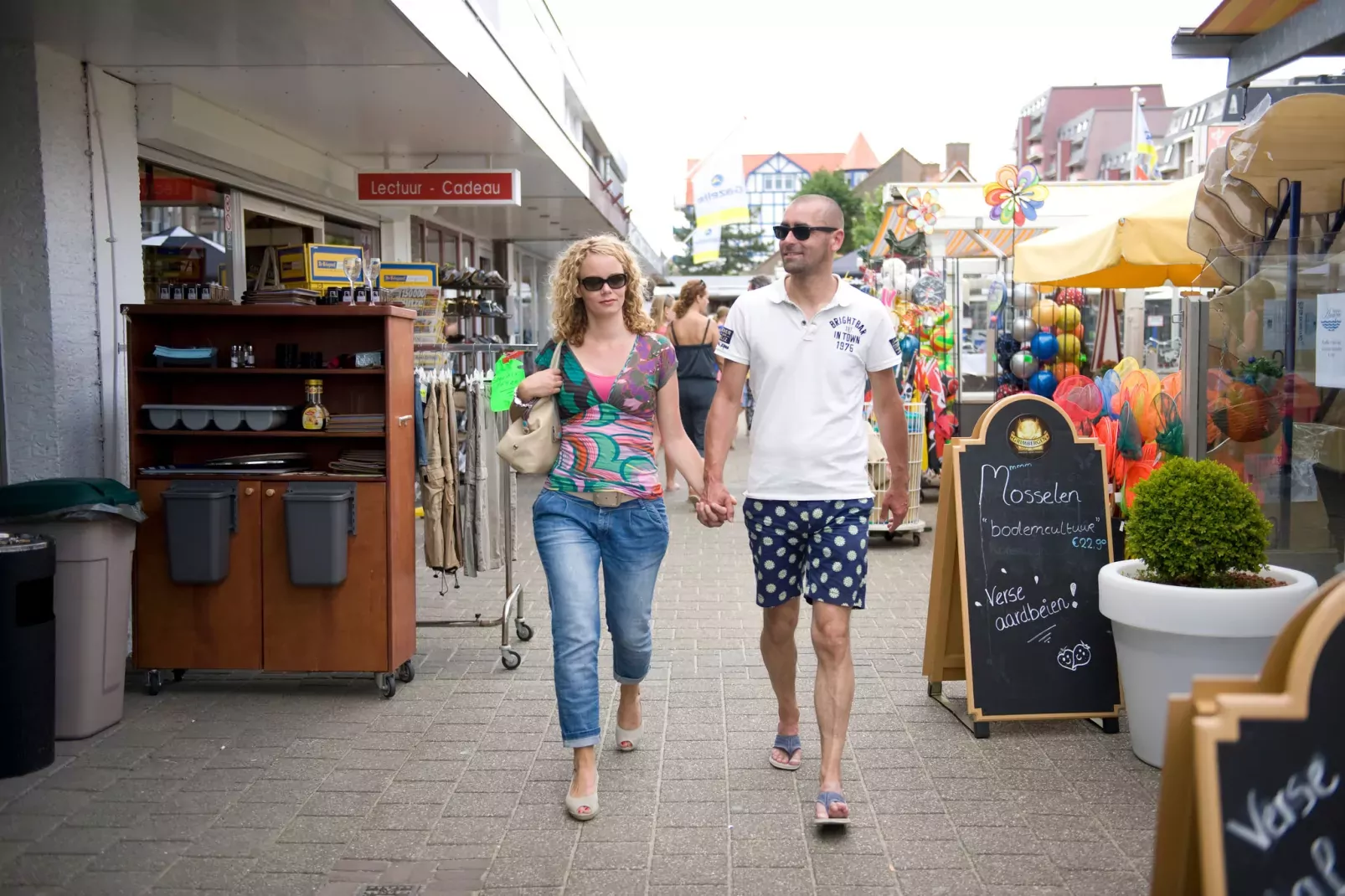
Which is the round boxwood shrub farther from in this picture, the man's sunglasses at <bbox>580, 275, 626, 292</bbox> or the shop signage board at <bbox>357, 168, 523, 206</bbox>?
the shop signage board at <bbox>357, 168, 523, 206</bbox>

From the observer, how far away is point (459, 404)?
600 cm

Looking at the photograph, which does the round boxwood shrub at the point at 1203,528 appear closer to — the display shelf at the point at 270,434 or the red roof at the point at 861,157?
the display shelf at the point at 270,434

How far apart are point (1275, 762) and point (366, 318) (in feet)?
15.1

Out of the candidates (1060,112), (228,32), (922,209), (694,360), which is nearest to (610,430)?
(228,32)

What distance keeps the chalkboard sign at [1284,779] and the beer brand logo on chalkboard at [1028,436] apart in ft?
9.02

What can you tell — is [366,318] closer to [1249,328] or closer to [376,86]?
[376,86]

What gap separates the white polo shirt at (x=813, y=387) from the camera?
3.99 metres

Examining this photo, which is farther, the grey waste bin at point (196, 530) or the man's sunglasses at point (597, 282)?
the grey waste bin at point (196, 530)

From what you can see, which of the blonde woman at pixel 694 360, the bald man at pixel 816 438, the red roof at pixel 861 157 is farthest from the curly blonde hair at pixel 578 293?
the red roof at pixel 861 157

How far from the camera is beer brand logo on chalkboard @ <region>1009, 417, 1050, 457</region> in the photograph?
488cm

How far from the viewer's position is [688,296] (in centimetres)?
1125

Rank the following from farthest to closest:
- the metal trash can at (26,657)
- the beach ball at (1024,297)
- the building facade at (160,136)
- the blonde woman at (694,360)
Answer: the beach ball at (1024,297) → the blonde woman at (694,360) → the building facade at (160,136) → the metal trash can at (26,657)

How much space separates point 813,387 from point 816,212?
585mm

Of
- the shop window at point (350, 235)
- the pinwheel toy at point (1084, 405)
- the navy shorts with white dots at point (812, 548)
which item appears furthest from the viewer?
the shop window at point (350, 235)
